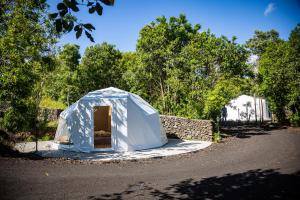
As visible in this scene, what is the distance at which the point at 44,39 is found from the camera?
1298cm

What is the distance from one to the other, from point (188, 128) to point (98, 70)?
15.7m

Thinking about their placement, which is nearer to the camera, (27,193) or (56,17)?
(56,17)

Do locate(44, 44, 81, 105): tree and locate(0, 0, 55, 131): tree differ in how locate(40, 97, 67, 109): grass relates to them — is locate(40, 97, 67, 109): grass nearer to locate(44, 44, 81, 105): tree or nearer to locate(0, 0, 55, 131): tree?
locate(44, 44, 81, 105): tree

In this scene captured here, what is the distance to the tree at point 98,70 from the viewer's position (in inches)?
1187

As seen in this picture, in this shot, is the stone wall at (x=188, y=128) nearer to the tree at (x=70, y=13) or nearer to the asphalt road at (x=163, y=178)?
the asphalt road at (x=163, y=178)

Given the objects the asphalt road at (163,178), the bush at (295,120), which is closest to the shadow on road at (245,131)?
the bush at (295,120)

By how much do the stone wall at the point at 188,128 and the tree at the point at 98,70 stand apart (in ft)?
43.8

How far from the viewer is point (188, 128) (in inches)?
731

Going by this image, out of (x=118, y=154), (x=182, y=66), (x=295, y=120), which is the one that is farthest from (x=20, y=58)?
(x=295, y=120)

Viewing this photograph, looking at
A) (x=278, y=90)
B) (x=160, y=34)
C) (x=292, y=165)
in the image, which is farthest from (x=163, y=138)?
(x=278, y=90)

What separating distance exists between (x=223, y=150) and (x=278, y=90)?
1627cm

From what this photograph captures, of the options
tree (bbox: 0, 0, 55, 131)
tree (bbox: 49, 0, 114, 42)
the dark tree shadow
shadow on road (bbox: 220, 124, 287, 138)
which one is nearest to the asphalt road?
the dark tree shadow

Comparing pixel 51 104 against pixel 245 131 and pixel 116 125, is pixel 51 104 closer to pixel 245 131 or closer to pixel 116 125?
pixel 116 125

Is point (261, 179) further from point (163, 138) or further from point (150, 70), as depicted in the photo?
point (150, 70)
